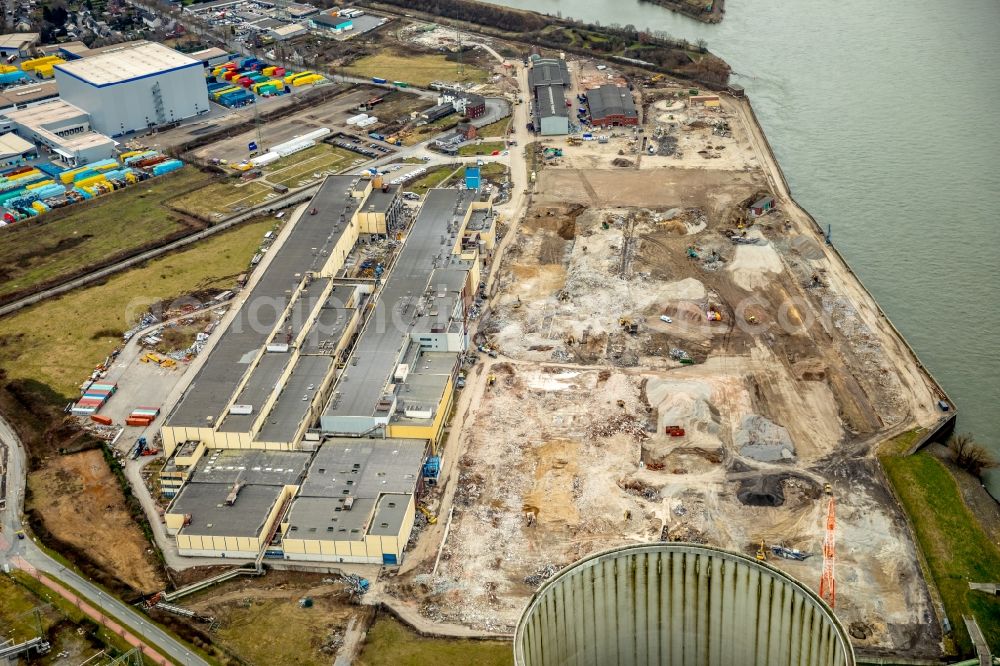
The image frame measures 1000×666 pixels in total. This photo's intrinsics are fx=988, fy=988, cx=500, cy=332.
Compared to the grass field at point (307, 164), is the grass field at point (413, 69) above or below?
above

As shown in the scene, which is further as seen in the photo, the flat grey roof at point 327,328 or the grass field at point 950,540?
the flat grey roof at point 327,328

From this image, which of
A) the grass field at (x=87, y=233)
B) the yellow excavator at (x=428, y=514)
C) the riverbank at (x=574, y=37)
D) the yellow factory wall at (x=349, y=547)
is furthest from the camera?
the riverbank at (x=574, y=37)

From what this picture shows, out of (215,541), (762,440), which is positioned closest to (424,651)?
(215,541)

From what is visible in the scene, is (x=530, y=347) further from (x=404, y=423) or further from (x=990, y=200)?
(x=990, y=200)

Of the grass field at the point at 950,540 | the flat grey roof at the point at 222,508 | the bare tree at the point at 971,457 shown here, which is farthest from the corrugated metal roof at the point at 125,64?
the bare tree at the point at 971,457

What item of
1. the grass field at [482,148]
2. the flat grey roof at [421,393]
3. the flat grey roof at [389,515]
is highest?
the flat grey roof at [389,515]

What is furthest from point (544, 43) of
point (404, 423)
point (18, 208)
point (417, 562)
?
point (417, 562)

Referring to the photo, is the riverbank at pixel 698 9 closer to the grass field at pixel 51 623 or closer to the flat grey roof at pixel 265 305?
the flat grey roof at pixel 265 305
